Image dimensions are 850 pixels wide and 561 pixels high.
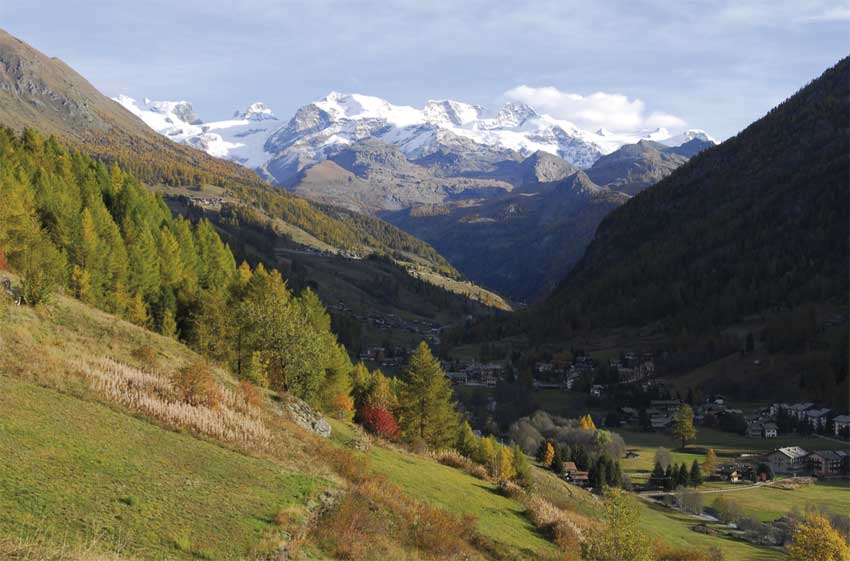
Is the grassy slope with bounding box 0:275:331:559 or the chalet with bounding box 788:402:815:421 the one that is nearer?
the grassy slope with bounding box 0:275:331:559

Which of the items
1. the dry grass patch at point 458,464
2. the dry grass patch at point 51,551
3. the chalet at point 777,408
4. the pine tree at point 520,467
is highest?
the dry grass patch at point 51,551

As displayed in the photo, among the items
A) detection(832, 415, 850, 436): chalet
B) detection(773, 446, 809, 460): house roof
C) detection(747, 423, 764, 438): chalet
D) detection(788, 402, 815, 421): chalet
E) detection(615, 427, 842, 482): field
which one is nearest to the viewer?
detection(773, 446, 809, 460): house roof

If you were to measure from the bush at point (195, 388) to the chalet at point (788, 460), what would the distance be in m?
118

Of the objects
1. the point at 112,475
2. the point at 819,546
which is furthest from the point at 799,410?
the point at 112,475

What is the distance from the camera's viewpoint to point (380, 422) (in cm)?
6084

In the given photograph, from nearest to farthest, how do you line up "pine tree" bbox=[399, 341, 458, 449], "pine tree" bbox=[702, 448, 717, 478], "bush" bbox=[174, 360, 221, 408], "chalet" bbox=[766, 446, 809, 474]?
"bush" bbox=[174, 360, 221, 408] → "pine tree" bbox=[399, 341, 458, 449] → "pine tree" bbox=[702, 448, 717, 478] → "chalet" bbox=[766, 446, 809, 474]

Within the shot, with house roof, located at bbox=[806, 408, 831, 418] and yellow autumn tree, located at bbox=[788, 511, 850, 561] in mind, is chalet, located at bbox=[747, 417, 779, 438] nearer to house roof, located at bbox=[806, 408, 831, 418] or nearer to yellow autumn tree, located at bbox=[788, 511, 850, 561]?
house roof, located at bbox=[806, 408, 831, 418]

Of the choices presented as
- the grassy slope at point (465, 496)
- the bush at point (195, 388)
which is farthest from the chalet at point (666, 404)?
the bush at point (195, 388)

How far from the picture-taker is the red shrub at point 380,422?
58688 millimetres

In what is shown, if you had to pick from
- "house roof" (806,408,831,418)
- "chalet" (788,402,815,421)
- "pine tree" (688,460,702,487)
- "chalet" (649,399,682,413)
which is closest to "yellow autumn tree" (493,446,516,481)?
"pine tree" (688,460,702,487)

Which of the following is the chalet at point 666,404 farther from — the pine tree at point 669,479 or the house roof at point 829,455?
the pine tree at point 669,479

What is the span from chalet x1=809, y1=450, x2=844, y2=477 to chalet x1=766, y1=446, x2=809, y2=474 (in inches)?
59.6

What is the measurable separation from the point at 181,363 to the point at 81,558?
2606cm

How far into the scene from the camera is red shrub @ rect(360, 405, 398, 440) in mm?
58688
